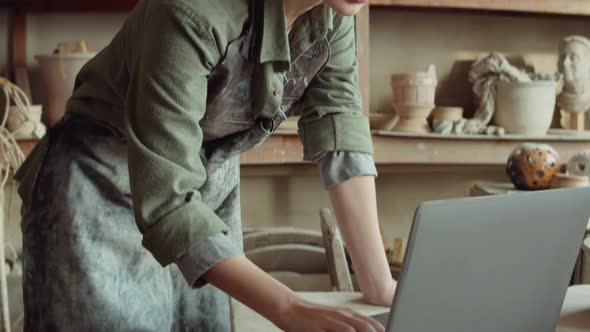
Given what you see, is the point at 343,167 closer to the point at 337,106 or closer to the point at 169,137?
the point at 337,106

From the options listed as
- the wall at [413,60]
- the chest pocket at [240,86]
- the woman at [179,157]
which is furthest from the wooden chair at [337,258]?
the wall at [413,60]

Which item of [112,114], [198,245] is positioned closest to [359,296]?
[198,245]

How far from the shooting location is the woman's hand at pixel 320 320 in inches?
28.0

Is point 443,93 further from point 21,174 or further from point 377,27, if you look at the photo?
point 21,174

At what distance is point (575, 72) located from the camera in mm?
2377

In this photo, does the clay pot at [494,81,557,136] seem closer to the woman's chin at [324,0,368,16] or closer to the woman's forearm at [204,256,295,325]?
the woman's chin at [324,0,368,16]

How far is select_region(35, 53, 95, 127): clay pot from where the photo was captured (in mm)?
2125

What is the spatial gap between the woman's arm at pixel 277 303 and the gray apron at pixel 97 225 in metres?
0.29

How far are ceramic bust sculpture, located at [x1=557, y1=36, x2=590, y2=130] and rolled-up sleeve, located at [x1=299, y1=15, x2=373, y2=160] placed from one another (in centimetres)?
144

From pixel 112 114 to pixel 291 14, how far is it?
0.29m

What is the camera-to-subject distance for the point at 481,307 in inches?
27.3

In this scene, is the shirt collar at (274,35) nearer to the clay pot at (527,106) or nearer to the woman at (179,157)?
the woman at (179,157)

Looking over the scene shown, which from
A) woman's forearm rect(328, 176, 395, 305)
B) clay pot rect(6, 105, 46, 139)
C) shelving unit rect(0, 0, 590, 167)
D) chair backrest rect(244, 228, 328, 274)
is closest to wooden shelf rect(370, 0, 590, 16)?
shelving unit rect(0, 0, 590, 167)

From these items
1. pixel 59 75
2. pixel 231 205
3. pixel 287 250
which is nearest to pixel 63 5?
pixel 59 75
